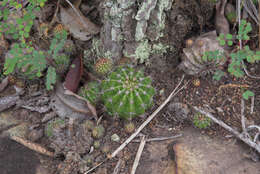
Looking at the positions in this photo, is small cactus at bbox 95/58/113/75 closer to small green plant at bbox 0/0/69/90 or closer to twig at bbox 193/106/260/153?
small green plant at bbox 0/0/69/90

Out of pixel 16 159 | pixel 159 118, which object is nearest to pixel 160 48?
pixel 159 118

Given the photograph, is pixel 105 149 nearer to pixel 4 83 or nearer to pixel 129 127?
pixel 129 127

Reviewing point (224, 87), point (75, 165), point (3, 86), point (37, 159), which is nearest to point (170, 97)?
point (224, 87)

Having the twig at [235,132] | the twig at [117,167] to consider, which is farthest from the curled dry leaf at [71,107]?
the twig at [235,132]

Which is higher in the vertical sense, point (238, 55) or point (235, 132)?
point (238, 55)

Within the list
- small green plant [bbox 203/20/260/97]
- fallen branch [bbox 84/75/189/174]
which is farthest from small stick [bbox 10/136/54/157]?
small green plant [bbox 203/20/260/97]
